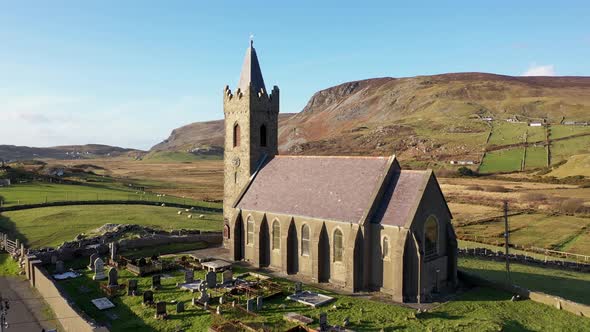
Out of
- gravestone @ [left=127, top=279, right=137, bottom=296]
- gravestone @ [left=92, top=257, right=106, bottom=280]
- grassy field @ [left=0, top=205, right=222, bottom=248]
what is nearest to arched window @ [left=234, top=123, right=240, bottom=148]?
grassy field @ [left=0, top=205, right=222, bottom=248]

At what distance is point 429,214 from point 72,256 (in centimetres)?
3413

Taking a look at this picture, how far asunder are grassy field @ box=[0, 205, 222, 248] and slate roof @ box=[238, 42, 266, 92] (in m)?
22.3

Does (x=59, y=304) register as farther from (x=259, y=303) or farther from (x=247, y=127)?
(x=247, y=127)

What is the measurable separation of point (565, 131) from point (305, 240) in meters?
155

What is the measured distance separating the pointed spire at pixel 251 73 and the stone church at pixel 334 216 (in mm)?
136

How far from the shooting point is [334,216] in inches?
1341

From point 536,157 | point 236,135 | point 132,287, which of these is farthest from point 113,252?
point 536,157

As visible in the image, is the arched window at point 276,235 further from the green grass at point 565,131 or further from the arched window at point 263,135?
the green grass at point 565,131

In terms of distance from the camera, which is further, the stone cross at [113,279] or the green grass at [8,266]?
the green grass at [8,266]

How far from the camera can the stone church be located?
31375 millimetres

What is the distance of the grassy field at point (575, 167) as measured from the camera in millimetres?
110000

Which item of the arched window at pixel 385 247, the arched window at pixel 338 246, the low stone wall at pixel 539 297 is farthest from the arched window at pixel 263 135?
the low stone wall at pixel 539 297

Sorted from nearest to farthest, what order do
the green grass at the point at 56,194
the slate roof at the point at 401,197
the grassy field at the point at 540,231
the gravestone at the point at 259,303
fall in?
the gravestone at the point at 259,303, the slate roof at the point at 401,197, the grassy field at the point at 540,231, the green grass at the point at 56,194

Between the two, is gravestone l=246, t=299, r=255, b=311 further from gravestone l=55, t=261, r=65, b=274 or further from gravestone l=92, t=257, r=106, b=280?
gravestone l=55, t=261, r=65, b=274
